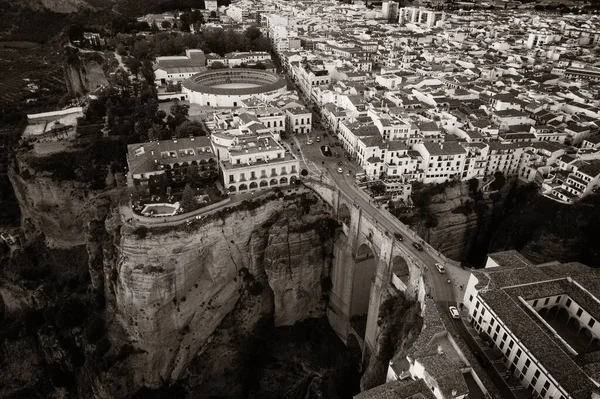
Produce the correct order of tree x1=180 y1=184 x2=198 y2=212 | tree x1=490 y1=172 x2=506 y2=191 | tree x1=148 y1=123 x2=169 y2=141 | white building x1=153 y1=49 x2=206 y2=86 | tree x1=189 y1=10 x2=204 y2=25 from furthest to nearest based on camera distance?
tree x1=189 y1=10 x2=204 y2=25, white building x1=153 y1=49 x2=206 y2=86, tree x1=148 y1=123 x2=169 y2=141, tree x1=490 y1=172 x2=506 y2=191, tree x1=180 y1=184 x2=198 y2=212

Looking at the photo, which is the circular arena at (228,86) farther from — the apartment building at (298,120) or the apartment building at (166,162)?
the apartment building at (166,162)

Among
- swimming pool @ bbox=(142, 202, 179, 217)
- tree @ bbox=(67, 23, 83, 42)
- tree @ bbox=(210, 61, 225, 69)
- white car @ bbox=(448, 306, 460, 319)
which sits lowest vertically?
white car @ bbox=(448, 306, 460, 319)

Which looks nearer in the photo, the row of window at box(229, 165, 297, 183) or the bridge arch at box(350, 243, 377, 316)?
the bridge arch at box(350, 243, 377, 316)

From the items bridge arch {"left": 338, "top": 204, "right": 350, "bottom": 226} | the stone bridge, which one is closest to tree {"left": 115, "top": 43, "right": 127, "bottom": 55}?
the stone bridge

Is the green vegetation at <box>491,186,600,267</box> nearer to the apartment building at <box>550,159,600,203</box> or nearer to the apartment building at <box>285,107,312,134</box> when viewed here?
the apartment building at <box>550,159,600,203</box>

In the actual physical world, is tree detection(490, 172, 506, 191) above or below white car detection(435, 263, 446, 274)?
below

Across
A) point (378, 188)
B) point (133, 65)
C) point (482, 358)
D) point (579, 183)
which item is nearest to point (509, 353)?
point (482, 358)

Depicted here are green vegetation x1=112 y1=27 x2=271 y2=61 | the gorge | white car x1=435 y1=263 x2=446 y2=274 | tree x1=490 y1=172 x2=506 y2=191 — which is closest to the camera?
white car x1=435 y1=263 x2=446 y2=274

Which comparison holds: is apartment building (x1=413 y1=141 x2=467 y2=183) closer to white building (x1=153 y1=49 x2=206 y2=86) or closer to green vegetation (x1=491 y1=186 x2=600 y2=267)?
green vegetation (x1=491 y1=186 x2=600 y2=267)
